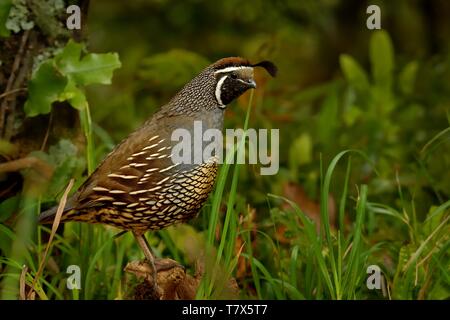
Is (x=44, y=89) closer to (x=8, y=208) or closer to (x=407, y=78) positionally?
(x=8, y=208)

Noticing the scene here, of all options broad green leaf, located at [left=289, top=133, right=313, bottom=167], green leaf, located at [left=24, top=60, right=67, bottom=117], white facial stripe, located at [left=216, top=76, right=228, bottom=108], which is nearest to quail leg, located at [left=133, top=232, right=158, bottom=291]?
white facial stripe, located at [left=216, top=76, right=228, bottom=108]

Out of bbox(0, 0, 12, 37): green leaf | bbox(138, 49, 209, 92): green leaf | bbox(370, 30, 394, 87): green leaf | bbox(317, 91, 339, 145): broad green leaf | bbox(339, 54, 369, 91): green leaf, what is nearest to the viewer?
bbox(0, 0, 12, 37): green leaf

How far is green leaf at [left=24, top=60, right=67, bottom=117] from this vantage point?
13.0 feet

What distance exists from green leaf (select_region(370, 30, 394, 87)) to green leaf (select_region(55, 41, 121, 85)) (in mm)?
2807

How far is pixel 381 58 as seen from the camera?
20.9 ft

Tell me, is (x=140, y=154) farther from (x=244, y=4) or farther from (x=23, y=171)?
(x=244, y=4)

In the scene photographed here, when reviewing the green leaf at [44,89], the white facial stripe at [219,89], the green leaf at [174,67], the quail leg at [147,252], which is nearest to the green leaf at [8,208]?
the green leaf at [44,89]

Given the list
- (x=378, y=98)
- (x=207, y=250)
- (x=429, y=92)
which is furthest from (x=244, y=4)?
(x=207, y=250)

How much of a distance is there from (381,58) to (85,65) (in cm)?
297

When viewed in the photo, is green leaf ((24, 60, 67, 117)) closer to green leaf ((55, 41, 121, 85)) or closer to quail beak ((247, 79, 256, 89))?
green leaf ((55, 41, 121, 85))

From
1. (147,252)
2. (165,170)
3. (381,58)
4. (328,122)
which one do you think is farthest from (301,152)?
(165,170)

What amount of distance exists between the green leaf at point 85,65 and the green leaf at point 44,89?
4 centimetres

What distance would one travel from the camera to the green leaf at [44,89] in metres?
3.97
